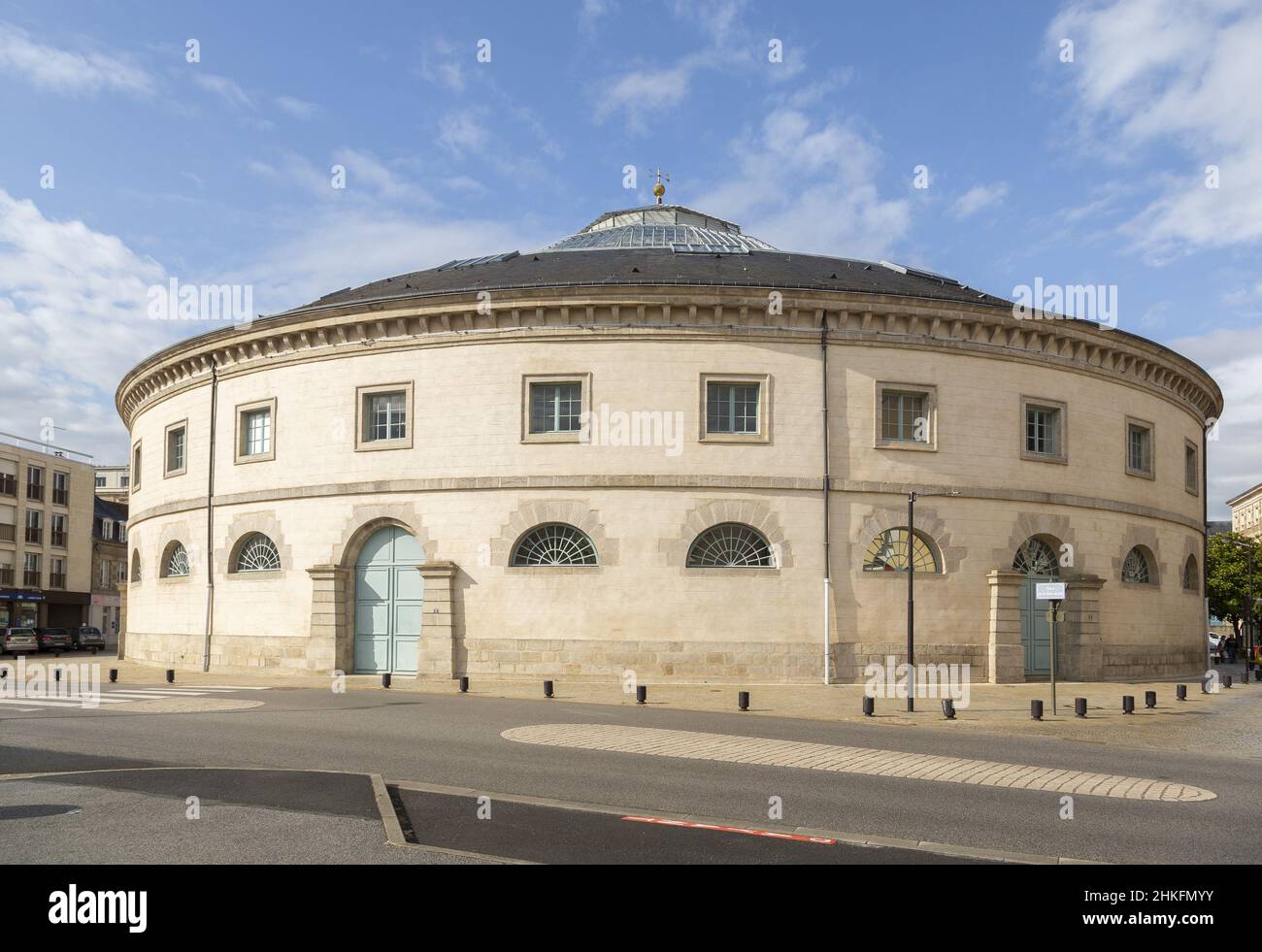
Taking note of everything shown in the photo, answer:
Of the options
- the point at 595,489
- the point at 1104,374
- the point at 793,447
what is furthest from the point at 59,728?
the point at 1104,374

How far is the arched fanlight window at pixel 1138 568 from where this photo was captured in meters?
31.4

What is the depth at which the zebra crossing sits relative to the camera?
20.1 m

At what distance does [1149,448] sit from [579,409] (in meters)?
18.1

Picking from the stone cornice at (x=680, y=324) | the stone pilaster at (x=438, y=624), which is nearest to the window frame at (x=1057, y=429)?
the stone cornice at (x=680, y=324)

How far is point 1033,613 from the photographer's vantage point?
28.8 metres

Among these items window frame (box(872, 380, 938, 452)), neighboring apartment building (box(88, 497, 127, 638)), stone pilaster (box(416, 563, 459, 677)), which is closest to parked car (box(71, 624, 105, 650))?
neighboring apartment building (box(88, 497, 127, 638))

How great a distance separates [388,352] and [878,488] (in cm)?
1344

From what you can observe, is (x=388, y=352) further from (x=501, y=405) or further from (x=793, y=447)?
(x=793, y=447)

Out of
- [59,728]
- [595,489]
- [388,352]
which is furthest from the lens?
[388,352]

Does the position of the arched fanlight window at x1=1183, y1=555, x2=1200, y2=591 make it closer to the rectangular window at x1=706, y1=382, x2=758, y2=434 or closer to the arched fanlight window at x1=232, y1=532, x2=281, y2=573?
the rectangular window at x1=706, y1=382, x2=758, y2=434

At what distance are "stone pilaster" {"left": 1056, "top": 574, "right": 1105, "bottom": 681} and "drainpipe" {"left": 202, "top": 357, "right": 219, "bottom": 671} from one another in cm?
2410

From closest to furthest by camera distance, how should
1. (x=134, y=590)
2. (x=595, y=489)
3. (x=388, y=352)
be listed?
(x=595, y=489)
(x=388, y=352)
(x=134, y=590)

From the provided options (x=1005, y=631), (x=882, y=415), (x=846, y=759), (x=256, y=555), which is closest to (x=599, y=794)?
(x=846, y=759)

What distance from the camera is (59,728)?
15.8 m
